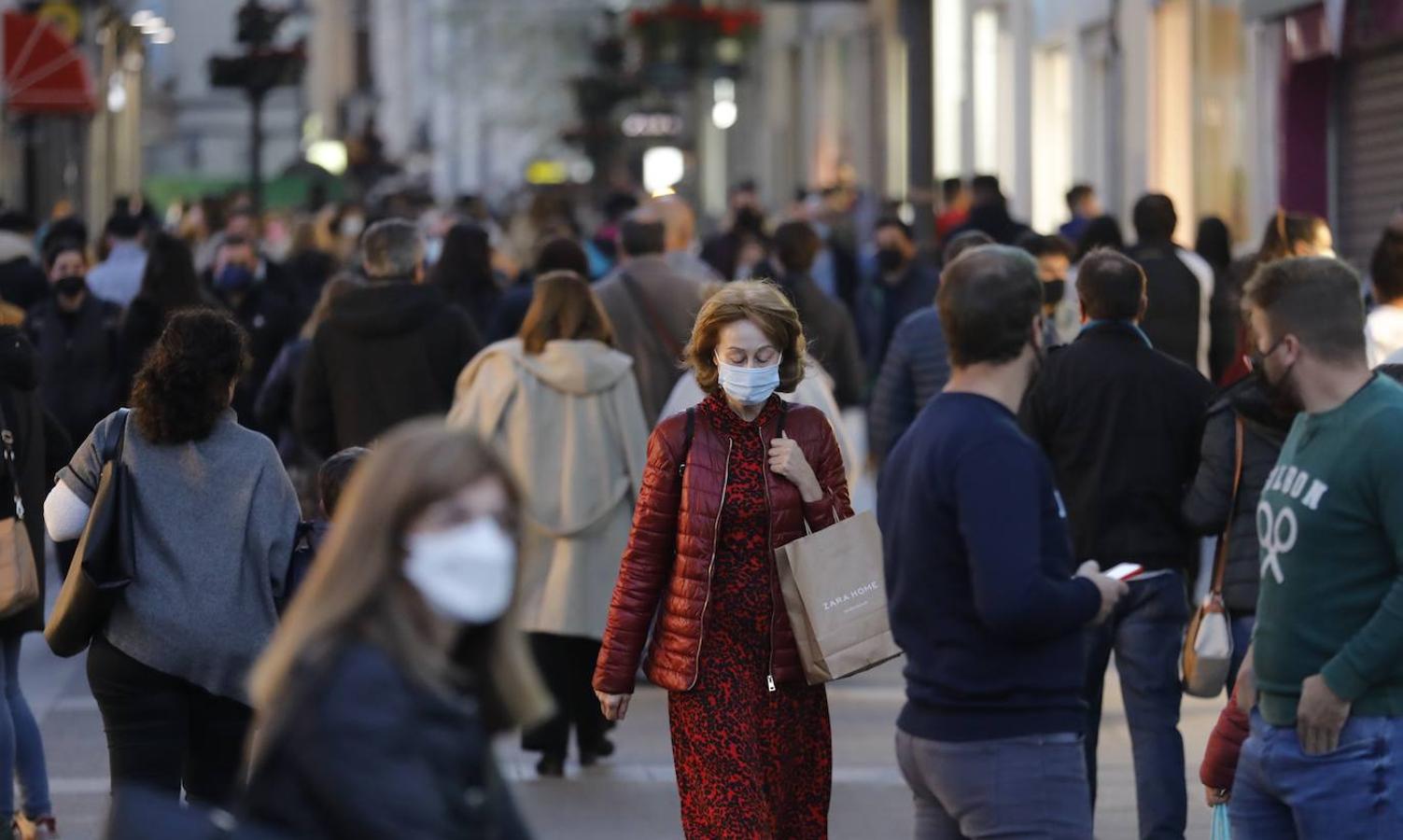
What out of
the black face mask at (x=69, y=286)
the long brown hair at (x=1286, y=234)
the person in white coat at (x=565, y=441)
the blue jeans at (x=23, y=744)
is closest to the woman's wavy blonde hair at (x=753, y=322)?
the blue jeans at (x=23, y=744)

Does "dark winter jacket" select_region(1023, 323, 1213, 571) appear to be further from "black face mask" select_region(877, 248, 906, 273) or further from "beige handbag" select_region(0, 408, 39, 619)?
"black face mask" select_region(877, 248, 906, 273)

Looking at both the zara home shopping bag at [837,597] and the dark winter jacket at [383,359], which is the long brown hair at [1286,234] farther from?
the zara home shopping bag at [837,597]

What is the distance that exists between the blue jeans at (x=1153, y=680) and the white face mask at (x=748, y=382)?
1.29m

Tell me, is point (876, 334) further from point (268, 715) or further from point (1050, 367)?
point (268, 715)

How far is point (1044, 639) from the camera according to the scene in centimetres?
521

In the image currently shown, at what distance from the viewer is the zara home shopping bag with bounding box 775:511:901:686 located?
22.6ft

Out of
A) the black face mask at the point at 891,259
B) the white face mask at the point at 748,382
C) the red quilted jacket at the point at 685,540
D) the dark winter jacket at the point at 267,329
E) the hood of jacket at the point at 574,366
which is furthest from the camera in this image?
the black face mask at the point at 891,259

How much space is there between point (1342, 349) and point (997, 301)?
0.67 meters

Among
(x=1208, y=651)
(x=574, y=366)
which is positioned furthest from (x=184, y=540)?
(x=574, y=366)

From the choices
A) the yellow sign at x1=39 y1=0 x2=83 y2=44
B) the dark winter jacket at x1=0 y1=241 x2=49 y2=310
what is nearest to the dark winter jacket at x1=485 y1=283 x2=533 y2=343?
the dark winter jacket at x1=0 y1=241 x2=49 y2=310

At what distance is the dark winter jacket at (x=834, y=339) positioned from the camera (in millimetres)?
13680

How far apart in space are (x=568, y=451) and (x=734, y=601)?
3.08 meters

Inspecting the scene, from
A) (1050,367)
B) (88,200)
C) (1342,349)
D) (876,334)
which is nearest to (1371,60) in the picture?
(876,334)

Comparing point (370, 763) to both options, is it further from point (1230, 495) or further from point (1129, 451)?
point (1129, 451)
